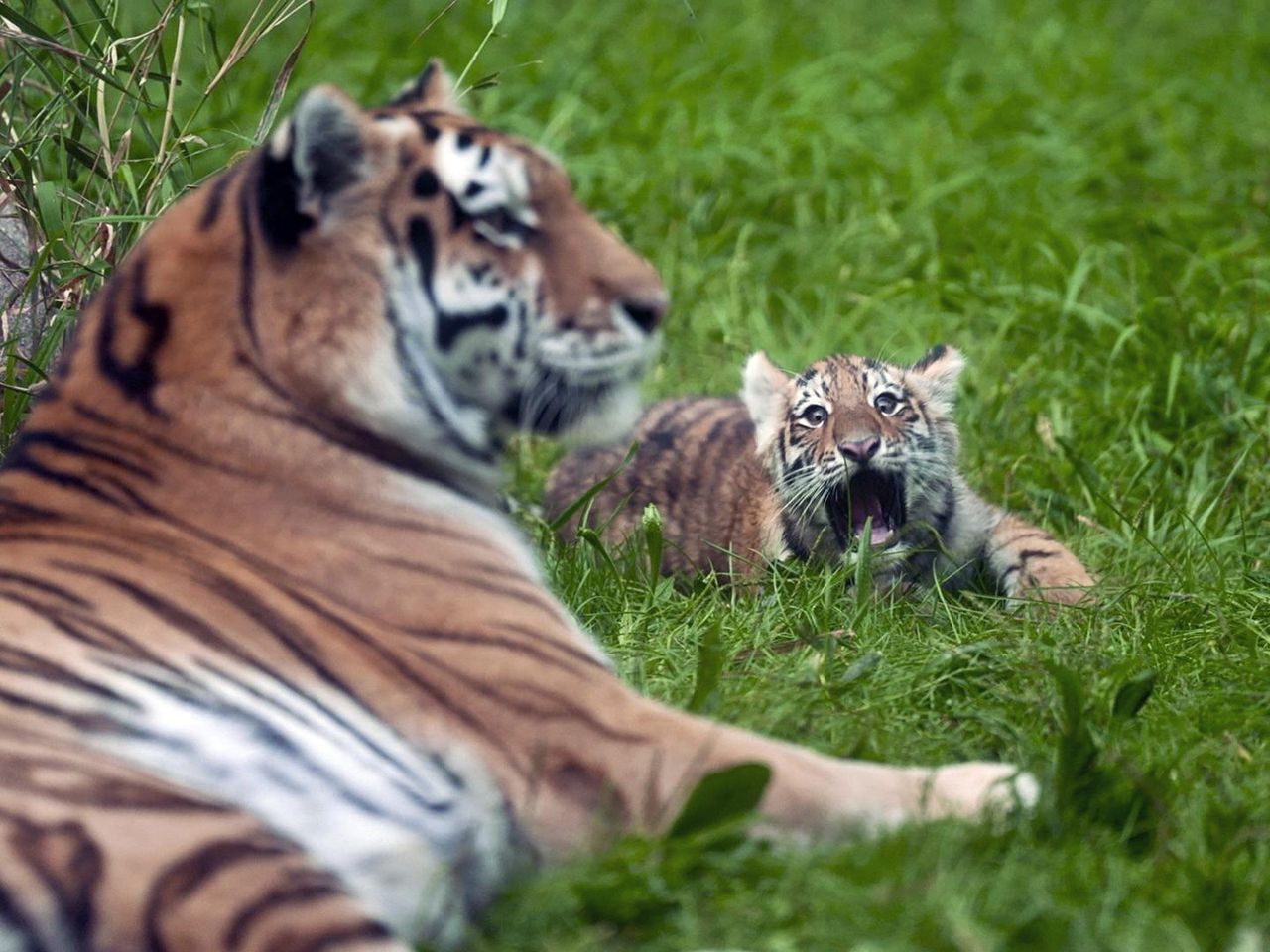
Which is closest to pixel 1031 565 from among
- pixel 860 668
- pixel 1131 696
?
pixel 860 668

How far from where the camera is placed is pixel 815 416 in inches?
198

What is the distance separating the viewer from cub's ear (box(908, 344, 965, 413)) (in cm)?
516

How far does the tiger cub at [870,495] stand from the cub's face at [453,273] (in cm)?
140

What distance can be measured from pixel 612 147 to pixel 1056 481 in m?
2.82

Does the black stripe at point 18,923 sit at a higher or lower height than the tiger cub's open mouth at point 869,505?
higher

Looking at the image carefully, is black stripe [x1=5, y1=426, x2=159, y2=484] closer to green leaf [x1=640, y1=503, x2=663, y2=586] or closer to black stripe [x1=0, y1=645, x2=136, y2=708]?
black stripe [x1=0, y1=645, x2=136, y2=708]

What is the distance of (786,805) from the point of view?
2.81m

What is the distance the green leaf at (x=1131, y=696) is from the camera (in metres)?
3.50

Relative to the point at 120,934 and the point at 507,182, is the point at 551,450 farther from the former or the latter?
the point at 120,934

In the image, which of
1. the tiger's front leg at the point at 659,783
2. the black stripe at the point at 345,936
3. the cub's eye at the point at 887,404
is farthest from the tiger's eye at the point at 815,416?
the black stripe at the point at 345,936

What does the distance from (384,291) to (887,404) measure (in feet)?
7.49

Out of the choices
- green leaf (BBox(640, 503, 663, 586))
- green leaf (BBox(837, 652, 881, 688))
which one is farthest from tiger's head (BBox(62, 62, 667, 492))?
green leaf (BBox(640, 503, 663, 586))

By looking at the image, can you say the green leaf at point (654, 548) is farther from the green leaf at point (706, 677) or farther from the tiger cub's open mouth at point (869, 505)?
the green leaf at point (706, 677)

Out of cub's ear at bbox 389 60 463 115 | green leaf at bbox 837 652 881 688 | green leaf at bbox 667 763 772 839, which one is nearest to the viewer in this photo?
green leaf at bbox 667 763 772 839
